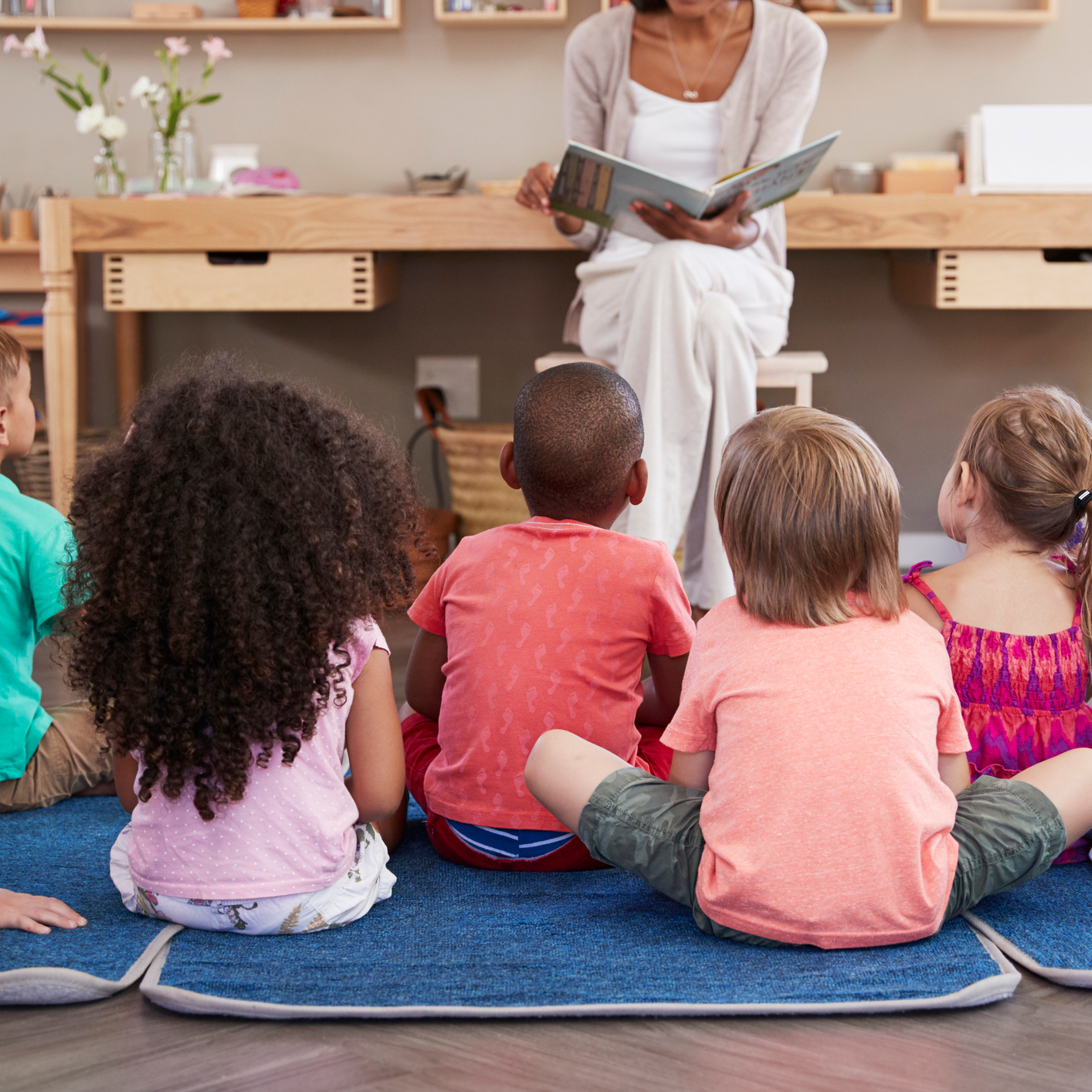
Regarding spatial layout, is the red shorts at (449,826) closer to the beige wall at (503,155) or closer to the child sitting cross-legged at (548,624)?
the child sitting cross-legged at (548,624)

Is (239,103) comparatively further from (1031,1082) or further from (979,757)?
(1031,1082)

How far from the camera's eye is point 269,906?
936mm

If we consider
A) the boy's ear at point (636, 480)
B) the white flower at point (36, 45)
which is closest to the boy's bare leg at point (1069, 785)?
the boy's ear at point (636, 480)

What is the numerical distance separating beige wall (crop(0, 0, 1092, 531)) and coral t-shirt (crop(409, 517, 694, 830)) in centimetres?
182

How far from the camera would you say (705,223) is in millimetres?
1896

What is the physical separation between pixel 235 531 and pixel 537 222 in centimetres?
141

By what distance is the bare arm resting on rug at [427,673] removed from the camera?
3.78 ft

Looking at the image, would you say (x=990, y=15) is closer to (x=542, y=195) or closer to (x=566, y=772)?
(x=542, y=195)

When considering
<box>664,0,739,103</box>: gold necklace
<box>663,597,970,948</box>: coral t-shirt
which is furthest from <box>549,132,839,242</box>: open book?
<box>663,597,970,948</box>: coral t-shirt

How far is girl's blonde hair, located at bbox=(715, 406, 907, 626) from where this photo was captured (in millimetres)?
922

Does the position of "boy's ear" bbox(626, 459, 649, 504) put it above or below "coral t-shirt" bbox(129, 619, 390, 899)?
above

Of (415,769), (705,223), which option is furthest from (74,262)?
(415,769)

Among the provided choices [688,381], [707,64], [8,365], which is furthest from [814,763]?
[707,64]

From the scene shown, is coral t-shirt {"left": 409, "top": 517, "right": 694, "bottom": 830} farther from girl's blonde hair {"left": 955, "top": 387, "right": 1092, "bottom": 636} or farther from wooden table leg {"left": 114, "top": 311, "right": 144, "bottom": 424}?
wooden table leg {"left": 114, "top": 311, "right": 144, "bottom": 424}
